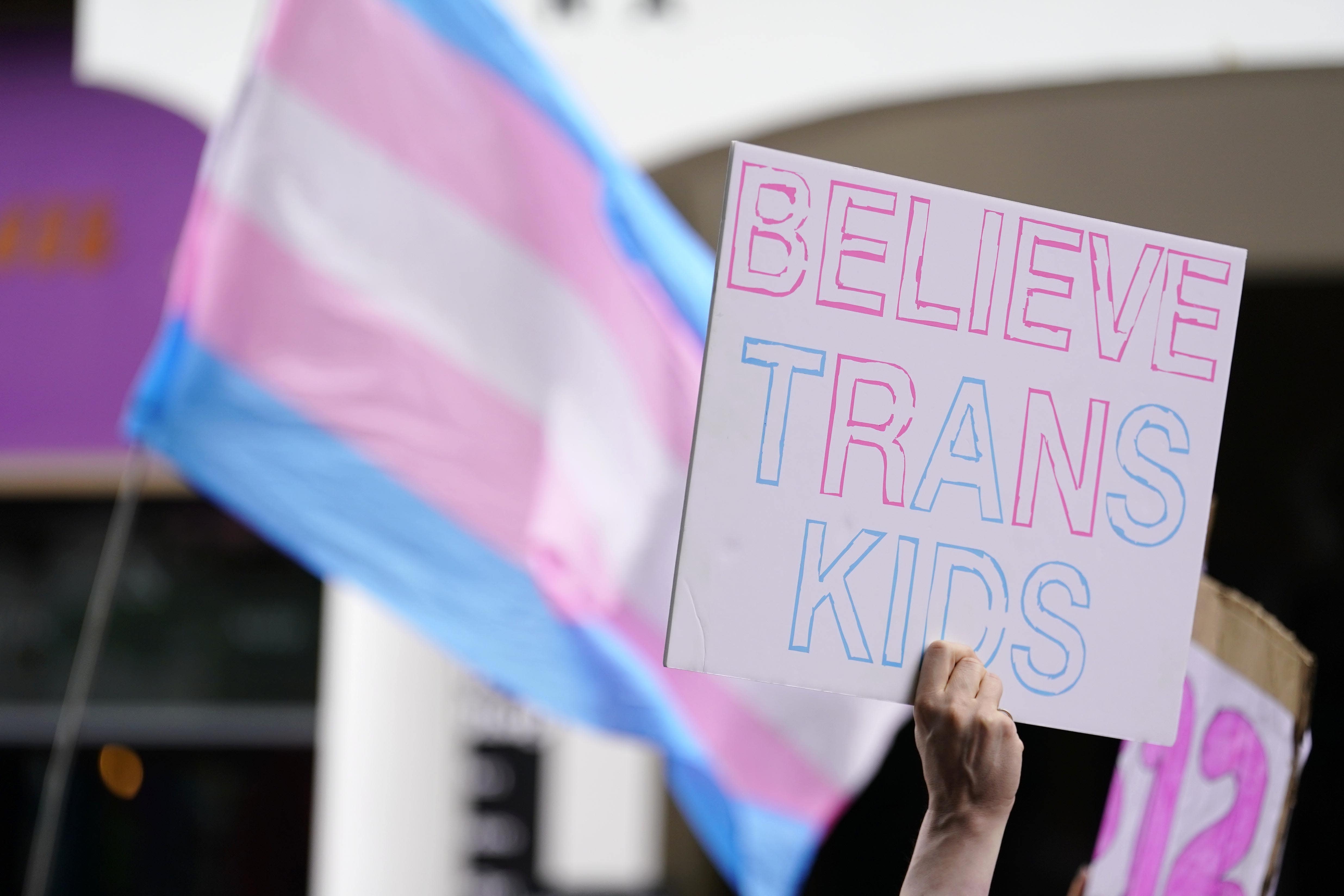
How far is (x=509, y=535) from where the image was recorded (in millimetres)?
2623

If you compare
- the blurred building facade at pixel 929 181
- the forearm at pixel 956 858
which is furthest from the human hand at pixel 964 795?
the blurred building facade at pixel 929 181

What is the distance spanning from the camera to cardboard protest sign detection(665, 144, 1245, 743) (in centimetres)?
139

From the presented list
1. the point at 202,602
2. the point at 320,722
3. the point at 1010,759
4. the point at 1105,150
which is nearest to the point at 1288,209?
the point at 1105,150

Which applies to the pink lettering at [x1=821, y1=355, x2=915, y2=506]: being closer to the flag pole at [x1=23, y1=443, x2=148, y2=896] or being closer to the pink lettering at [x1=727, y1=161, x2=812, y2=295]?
the pink lettering at [x1=727, y1=161, x2=812, y2=295]

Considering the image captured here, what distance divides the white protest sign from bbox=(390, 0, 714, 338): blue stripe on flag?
1223mm

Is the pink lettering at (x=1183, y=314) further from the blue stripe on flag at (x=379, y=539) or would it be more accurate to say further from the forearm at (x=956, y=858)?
the blue stripe on flag at (x=379, y=539)

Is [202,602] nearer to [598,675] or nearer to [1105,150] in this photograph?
[598,675]

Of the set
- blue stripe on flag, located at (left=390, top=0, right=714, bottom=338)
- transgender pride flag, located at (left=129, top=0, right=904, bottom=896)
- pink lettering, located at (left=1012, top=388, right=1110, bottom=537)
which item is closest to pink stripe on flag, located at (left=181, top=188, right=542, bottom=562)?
transgender pride flag, located at (left=129, top=0, right=904, bottom=896)

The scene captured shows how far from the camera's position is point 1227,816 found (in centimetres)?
181

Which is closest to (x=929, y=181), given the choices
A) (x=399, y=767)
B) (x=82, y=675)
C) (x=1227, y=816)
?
(x=399, y=767)

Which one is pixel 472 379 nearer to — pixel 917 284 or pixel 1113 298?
pixel 917 284

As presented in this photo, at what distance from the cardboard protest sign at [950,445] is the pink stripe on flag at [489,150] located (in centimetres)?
135

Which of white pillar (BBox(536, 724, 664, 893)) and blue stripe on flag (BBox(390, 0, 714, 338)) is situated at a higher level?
blue stripe on flag (BBox(390, 0, 714, 338))

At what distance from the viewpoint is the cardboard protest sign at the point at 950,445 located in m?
1.39
